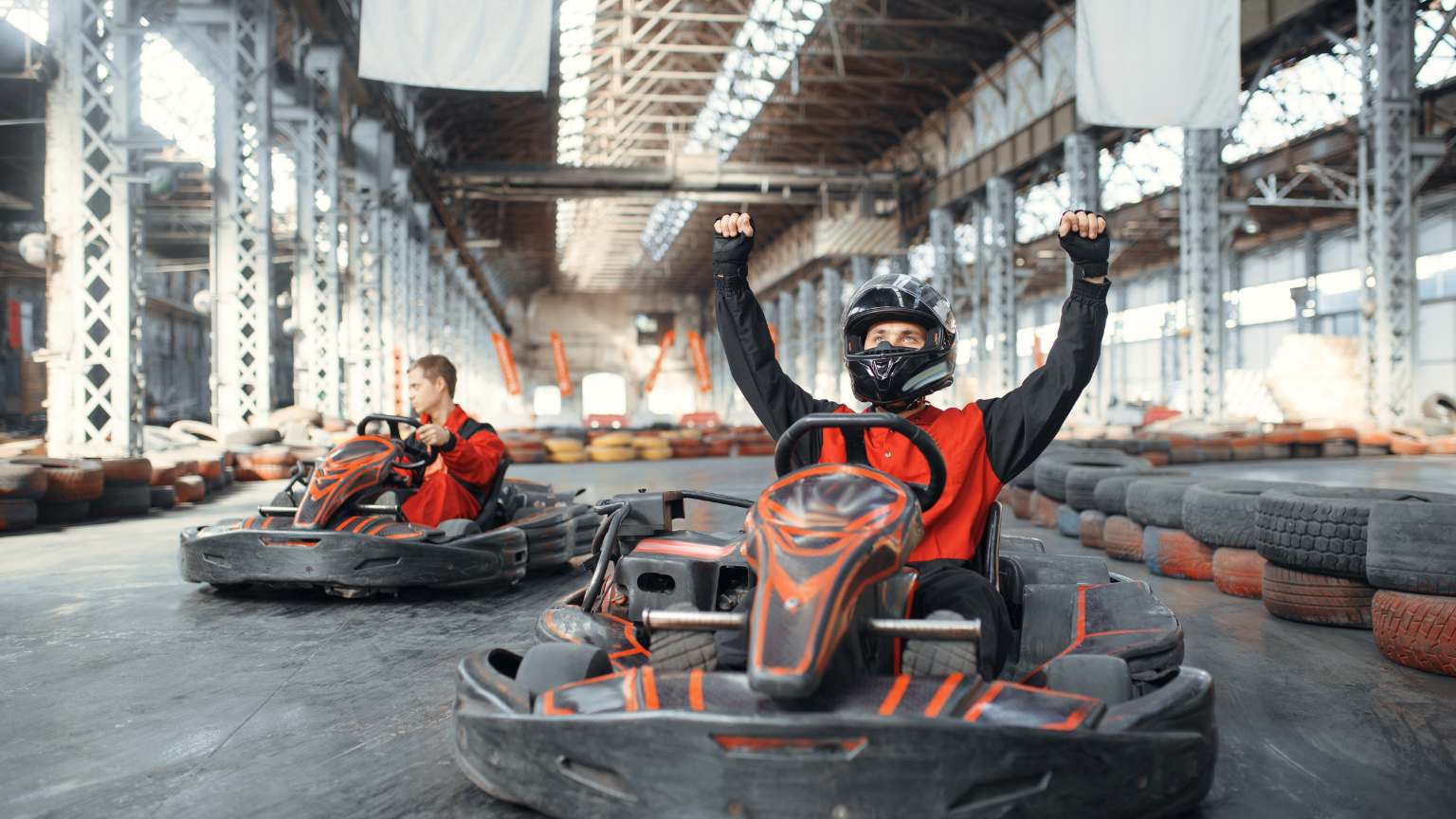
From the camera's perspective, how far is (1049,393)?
2607 millimetres

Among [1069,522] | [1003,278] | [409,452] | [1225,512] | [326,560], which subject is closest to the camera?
[326,560]

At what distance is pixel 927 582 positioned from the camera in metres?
2.33

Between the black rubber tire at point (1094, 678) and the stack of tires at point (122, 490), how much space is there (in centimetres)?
788

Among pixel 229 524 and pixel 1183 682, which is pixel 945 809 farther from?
pixel 229 524

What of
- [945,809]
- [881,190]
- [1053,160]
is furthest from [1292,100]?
[945,809]

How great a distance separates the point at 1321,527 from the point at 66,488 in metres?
7.84

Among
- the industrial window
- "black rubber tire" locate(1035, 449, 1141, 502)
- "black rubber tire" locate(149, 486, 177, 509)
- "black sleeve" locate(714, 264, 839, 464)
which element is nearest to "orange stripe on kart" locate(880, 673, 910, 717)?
"black sleeve" locate(714, 264, 839, 464)

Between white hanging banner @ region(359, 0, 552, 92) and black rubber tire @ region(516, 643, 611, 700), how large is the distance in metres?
6.50

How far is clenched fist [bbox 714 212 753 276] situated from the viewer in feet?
9.10

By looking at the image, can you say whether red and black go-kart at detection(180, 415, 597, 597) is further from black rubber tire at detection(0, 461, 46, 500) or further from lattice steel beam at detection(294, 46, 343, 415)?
lattice steel beam at detection(294, 46, 343, 415)

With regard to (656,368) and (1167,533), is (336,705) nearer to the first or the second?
(1167,533)

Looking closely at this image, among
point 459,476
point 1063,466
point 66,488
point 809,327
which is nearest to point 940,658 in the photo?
point 459,476

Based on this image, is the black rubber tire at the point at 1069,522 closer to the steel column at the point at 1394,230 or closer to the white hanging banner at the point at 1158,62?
the white hanging banner at the point at 1158,62

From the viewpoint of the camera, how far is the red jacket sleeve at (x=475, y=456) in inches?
181
